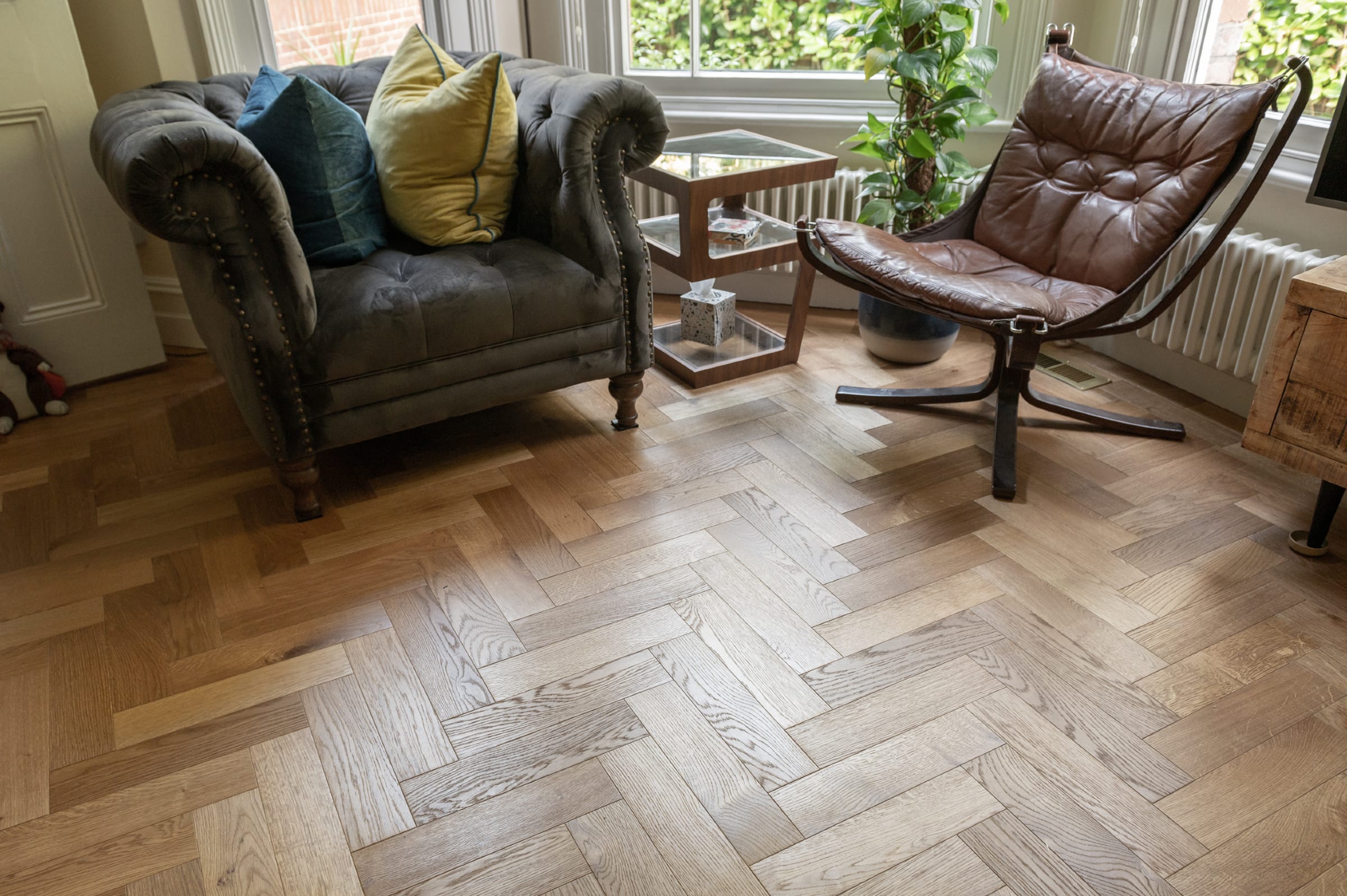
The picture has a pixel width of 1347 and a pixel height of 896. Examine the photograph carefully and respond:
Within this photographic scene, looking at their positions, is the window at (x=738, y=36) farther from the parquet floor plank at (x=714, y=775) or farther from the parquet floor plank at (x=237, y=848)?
the parquet floor plank at (x=237, y=848)

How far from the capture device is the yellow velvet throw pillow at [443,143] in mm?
2252

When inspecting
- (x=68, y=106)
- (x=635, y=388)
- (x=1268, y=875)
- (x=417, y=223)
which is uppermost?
(x=68, y=106)

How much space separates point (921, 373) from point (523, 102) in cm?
134

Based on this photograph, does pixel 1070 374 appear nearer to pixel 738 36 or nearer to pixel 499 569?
pixel 738 36

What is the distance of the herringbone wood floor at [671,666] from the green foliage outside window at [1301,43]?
891 mm

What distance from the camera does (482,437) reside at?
98.7 inches

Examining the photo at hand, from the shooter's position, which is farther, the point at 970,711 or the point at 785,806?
the point at 970,711

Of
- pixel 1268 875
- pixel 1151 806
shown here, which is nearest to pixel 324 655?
pixel 1151 806

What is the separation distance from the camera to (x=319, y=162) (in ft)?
7.09

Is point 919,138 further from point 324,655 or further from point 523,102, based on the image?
point 324,655

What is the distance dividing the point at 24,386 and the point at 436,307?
4.35 ft

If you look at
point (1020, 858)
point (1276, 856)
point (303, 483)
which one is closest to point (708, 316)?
point (303, 483)

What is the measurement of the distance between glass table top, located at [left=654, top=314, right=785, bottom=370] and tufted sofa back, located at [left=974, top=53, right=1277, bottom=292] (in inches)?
26.7

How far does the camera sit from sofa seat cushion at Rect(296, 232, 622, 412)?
2.03 metres
